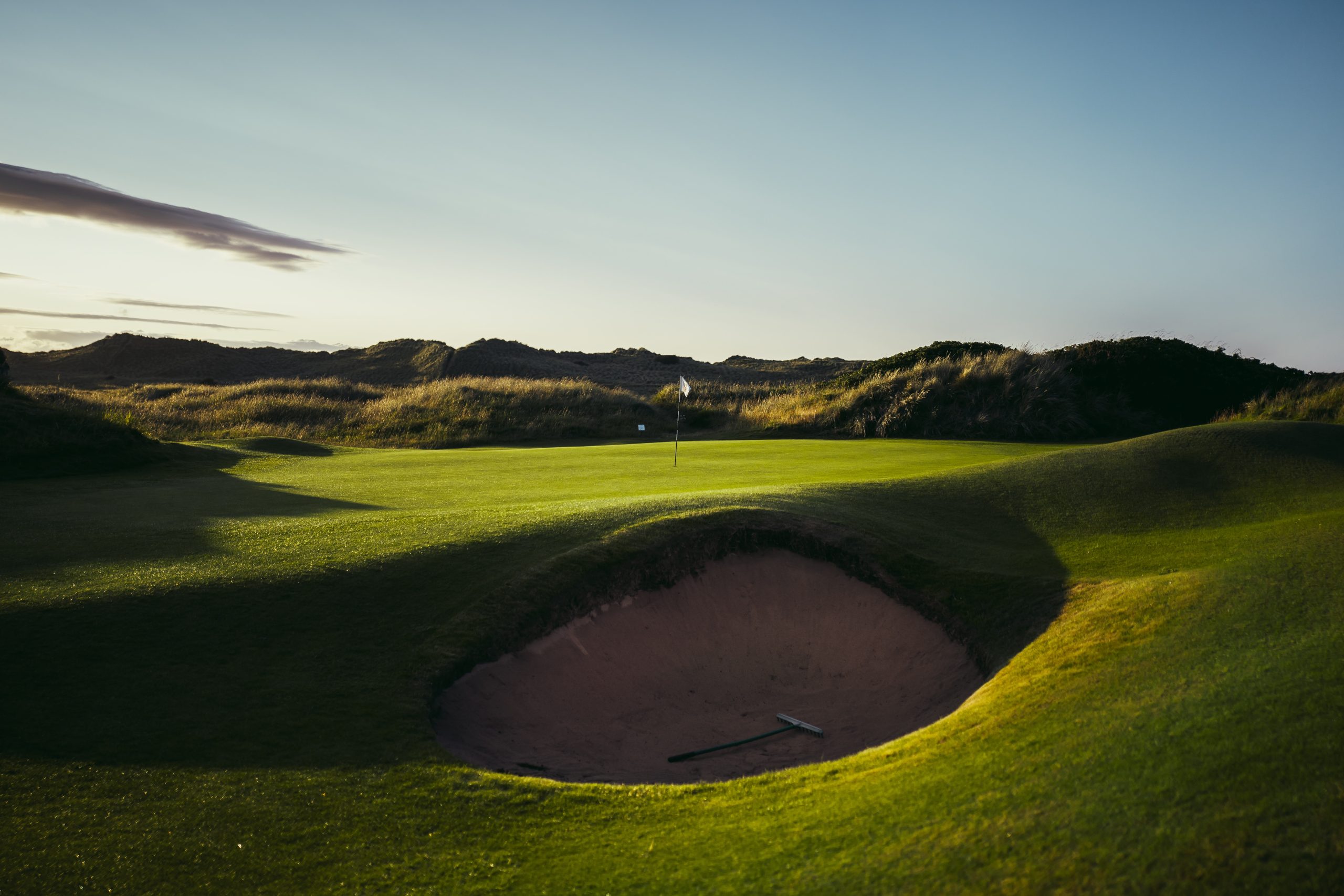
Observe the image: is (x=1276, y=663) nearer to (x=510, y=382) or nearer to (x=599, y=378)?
(x=510, y=382)

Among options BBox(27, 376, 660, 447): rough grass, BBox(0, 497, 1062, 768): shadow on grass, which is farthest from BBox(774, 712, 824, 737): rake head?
BBox(27, 376, 660, 447): rough grass

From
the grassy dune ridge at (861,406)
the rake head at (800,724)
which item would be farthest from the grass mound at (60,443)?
the rake head at (800,724)

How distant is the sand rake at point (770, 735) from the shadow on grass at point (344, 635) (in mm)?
2088

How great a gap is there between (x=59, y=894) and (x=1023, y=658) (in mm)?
7364

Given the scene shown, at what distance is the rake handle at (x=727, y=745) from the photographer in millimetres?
7555

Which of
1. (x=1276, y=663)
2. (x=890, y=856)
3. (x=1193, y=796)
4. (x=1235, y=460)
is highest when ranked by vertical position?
(x=1235, y=460)

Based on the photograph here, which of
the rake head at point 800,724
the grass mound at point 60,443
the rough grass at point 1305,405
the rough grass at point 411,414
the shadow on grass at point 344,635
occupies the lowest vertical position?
the rake head at point 800,724

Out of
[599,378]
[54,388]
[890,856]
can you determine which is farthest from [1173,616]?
[599,378]

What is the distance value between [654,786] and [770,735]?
237 centimetres

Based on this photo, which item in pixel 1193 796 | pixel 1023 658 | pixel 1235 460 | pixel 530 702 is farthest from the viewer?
pixel 1235 460

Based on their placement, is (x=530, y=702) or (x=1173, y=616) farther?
(x=530, y=702)

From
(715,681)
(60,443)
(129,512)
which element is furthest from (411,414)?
(715,681)

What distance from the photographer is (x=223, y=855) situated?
16.3 feet

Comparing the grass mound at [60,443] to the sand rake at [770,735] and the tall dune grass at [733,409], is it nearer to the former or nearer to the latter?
the tall dune grass at [733,409]
